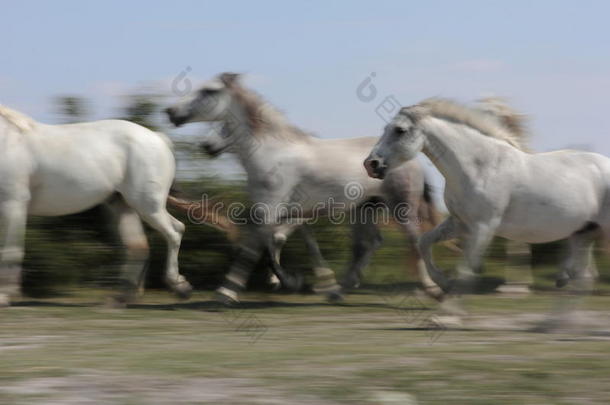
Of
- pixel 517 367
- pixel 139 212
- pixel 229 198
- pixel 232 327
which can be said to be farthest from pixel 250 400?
pixel 229 198

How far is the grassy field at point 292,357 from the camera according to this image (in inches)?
229

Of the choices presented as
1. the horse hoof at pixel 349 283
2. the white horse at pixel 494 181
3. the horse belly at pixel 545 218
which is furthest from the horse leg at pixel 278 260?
the horse belly at pixel 545 218

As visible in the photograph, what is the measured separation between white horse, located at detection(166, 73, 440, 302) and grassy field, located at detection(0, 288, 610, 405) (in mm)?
838

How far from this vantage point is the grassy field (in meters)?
5.82

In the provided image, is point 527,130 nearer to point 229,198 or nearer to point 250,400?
point 229,198

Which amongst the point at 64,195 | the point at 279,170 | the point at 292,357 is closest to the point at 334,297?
the point at 279,170

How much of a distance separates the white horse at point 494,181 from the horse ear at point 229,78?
7.44 ft

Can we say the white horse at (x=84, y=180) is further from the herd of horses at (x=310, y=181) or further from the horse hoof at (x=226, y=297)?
the horse hoof at (x=226, y=297)

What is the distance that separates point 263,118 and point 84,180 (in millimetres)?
1732

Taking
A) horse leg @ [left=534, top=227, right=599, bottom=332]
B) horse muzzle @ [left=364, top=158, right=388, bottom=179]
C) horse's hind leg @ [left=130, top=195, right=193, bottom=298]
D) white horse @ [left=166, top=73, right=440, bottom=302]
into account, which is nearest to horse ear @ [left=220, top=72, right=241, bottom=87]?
white horse @ [left=166, top=73, right=440, bottom=302]

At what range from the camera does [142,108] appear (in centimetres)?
1162

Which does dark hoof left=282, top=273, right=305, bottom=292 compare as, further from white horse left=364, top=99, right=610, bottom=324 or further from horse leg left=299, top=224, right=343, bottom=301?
white horse left=364, top=99, right=610, bottom=324

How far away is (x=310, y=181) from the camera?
10.0m

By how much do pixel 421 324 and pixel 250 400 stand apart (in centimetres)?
324
